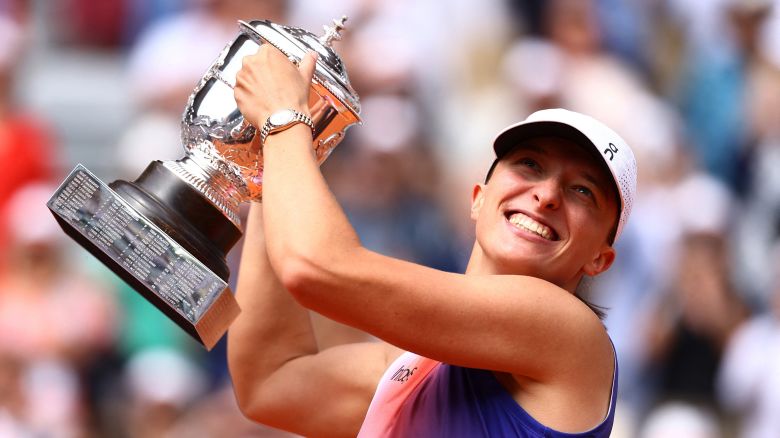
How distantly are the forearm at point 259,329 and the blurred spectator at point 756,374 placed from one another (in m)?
3.41

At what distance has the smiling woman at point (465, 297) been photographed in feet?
9.18

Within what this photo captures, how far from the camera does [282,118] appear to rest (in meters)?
2.89

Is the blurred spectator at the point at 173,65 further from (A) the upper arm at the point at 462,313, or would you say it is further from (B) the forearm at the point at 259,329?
(A) the upper arm at the point at 462,313

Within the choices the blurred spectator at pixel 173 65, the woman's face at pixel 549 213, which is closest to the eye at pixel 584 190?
the woman's face at pixel 549 213

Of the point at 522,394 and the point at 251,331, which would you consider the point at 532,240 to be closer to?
the point at 522,394

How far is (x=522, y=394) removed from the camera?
3.06m

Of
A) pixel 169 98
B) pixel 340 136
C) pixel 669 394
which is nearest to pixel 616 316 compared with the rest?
pixel 669 394

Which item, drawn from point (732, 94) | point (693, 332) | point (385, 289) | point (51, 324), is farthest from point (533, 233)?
point (732, 94)

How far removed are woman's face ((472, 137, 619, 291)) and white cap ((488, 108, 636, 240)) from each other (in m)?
0.03

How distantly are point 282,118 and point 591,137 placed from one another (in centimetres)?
71

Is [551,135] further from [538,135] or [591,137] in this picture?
[591,137]

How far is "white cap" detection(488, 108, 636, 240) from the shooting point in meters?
3.13

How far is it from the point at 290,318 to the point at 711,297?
3.60 metres

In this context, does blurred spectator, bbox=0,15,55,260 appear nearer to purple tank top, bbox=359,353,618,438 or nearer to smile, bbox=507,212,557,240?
purple tank top, bbox=359,353,618,438
